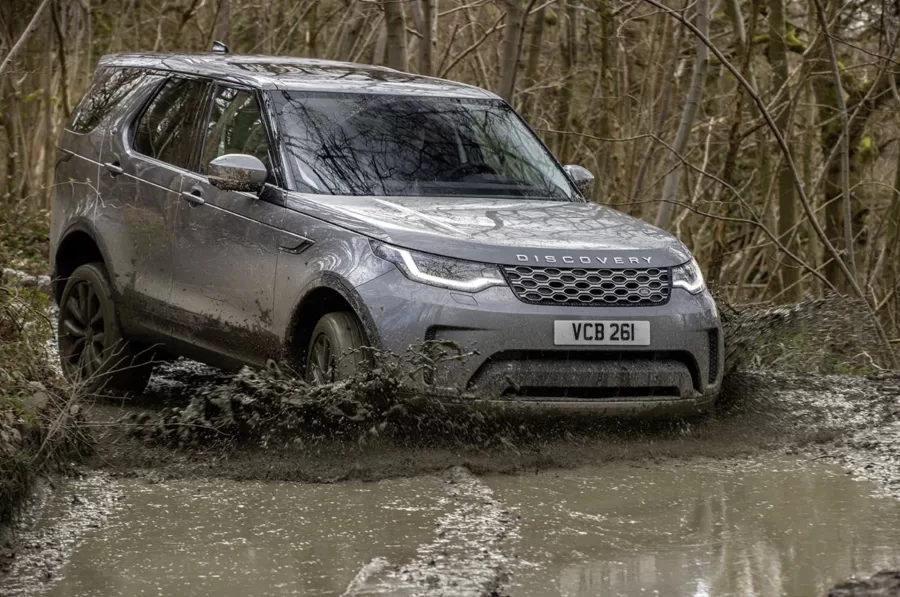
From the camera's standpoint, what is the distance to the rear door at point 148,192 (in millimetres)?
7629

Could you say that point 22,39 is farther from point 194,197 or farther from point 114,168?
point 114,168

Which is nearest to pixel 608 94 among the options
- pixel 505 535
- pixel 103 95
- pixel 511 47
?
pixel 511 47

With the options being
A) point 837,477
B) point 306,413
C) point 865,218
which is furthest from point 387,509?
point 865,218

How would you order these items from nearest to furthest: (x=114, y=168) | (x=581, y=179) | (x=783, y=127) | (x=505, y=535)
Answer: (x=505, y=535) < (x=581, y=179) < (x=114, y=168) < (x=783, y=127)

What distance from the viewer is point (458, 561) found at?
4656mm

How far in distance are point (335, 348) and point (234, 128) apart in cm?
179

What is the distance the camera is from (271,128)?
23.4ft

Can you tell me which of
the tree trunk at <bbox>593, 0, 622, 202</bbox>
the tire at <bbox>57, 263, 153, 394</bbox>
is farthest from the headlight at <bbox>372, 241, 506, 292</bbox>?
the tree trunk at <bbox>593, 0, 622, 202</bbox>

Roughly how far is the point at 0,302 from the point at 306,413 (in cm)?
174

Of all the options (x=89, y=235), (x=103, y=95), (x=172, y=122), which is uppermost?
(x=103, y=95)

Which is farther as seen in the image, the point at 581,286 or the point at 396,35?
the point at 396,35

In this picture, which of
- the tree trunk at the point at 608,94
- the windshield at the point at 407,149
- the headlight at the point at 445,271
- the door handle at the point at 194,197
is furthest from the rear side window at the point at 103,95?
the tree trunk at the point at 608,94

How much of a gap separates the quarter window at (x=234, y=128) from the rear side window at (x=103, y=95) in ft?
3.58

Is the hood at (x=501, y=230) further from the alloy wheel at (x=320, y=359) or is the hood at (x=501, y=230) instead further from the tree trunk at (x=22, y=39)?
the tree trunk at (x=22, y=39)
